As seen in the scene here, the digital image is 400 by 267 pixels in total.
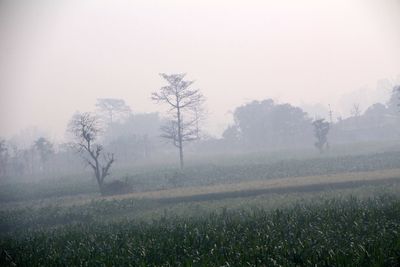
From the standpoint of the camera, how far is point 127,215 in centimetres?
2605

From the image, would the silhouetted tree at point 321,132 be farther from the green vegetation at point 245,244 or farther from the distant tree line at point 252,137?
the green vegetation at point 245,244

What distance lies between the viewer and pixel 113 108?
126m

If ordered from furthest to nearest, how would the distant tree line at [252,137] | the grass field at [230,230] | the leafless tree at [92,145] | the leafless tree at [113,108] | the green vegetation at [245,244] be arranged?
the leafless tree at [113,108]
the distant tree line at [252,137]
the leafless tree at [92,145]
the grass field at [230,230]
the green vegetation at [245,244]

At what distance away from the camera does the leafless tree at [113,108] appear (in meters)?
123

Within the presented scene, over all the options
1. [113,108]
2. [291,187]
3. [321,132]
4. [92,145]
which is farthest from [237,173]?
[113,108]

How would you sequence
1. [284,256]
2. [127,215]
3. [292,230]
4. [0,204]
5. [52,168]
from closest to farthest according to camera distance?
[284,256], [292,230], [127,215], [0,204], [52,168]

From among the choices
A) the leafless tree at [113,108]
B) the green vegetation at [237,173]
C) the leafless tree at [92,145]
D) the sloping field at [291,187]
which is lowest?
the sloping field at [291,187]

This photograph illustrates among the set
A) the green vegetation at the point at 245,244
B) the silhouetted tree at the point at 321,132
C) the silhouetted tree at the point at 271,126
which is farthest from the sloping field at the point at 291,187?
the silhouetted tree at the point at 271,126

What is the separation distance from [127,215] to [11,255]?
10687mm

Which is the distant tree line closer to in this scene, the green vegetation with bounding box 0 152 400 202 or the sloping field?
the green vegetation with bounding box 0 152 400 202

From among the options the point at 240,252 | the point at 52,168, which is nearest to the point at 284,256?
the point at 240,252

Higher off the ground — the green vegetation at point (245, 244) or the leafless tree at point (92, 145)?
the leafless tree at point (92, 145)

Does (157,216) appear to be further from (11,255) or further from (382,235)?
(382,235)

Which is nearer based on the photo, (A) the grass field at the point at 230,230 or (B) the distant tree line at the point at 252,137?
(A) the grass field at the point at 230,230
